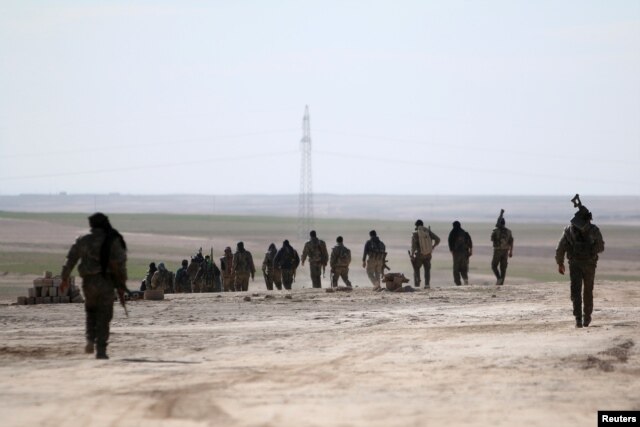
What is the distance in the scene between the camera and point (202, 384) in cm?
1395

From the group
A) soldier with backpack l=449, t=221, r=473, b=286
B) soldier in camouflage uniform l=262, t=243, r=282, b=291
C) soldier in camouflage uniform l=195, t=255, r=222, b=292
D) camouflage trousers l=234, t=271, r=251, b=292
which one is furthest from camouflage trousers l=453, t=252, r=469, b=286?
soldier in camouflage uniform l=195, t=255, r=222, b=292

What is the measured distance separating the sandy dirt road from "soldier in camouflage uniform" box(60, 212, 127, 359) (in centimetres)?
53

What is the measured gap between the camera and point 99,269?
644 inches

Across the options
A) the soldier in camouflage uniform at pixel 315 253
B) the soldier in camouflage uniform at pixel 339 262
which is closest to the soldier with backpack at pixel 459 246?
the soldier in camouflage uniform at pixel 339 262

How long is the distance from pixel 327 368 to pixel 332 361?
28.7 inches

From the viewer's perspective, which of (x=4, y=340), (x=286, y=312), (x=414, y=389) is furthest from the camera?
(x=286, y=312)

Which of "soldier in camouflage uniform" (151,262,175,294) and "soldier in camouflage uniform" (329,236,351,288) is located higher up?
"soldier in camouflage uniform" (329,236,351,288)

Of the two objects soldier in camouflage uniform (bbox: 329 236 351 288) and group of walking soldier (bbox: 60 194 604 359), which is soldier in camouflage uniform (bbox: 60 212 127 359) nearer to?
group of walking soldier (bbox: 60 194 604 359)

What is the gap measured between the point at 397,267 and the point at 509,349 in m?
54.7

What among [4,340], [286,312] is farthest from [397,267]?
[4,340]

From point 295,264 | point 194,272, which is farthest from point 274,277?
point 194,272

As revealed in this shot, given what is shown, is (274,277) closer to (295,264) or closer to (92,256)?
(295,264)

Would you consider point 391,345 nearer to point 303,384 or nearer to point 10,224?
point 303,384

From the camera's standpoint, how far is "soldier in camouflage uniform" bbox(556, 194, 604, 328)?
787 inches
